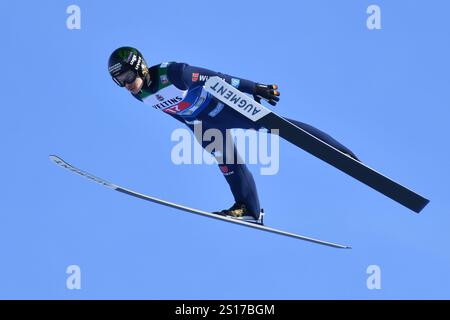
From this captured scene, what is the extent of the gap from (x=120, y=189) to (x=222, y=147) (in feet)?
4.29

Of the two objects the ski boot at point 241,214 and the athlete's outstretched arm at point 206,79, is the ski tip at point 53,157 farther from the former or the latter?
the ski boot at point 241,214

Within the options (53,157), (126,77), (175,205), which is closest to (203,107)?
(126,77)

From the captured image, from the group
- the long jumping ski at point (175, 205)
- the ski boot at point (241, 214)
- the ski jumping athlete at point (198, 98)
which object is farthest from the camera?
the ski boot at point (241, 214)

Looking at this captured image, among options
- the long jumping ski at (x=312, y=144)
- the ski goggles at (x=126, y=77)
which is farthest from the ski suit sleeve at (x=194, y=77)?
the ski goggles at (x=126, y=77)

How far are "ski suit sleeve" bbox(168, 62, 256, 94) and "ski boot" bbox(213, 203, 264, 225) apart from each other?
5.33 feet

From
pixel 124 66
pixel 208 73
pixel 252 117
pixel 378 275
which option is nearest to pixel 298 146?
pixel 252 117

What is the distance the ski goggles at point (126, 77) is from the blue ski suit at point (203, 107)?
188 mm

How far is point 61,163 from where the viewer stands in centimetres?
1217

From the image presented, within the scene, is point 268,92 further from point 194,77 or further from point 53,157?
point 53,157

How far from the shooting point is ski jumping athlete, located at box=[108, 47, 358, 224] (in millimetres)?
11078

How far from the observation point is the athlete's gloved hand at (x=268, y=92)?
35.8ft

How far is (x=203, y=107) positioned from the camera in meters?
11.6

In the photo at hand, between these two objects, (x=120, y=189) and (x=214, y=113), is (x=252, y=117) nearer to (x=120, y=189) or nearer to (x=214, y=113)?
(x=214, y=113)

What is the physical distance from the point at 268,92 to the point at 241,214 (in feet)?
5.74
